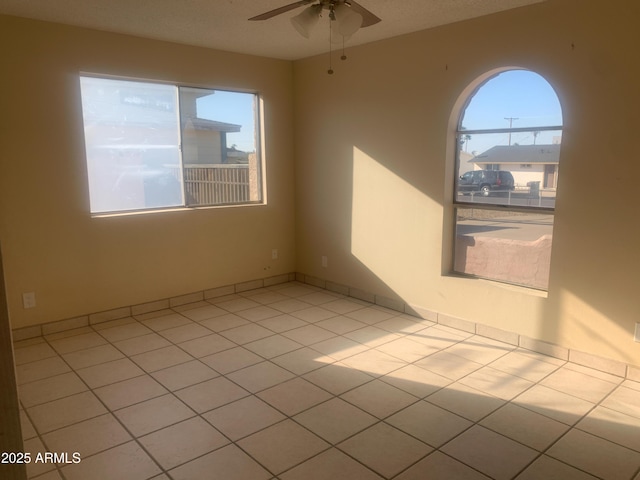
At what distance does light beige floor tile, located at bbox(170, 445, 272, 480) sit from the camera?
2.01 metres

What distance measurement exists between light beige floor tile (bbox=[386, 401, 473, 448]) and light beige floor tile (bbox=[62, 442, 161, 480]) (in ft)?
4.04

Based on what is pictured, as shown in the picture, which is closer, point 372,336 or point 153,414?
point 153,414

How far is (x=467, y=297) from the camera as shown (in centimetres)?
372

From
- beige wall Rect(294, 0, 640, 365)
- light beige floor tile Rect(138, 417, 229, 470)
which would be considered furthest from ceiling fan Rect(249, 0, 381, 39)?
light beige floor tile Rect(138, 417, 229, 470)

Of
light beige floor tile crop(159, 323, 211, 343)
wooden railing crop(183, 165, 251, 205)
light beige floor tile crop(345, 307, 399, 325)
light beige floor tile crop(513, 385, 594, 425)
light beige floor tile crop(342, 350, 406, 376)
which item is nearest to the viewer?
light beige floor tile crop(513, 385, 594, 425)

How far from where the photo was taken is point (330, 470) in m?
2.05

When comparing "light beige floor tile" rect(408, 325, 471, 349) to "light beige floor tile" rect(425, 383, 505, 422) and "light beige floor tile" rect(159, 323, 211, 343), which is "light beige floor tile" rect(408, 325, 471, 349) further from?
"light beige floor tile" rect(159, 323, 211, 343)

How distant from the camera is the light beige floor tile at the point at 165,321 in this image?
388 cm

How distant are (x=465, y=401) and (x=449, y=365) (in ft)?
1.59

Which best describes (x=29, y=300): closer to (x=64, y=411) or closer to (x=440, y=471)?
(x=64, y=411)

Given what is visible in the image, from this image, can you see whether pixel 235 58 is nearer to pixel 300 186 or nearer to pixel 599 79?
pixel 300 186

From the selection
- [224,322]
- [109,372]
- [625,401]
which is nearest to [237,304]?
[224,322]

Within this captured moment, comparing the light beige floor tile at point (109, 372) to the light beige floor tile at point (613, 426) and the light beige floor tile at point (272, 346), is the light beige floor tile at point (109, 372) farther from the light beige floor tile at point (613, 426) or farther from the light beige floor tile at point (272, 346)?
the light beige floor tile at point (613, 426)

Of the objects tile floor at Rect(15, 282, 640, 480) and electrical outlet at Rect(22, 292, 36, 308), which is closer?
tile floor at Rect(15, 282, 640, 480)
